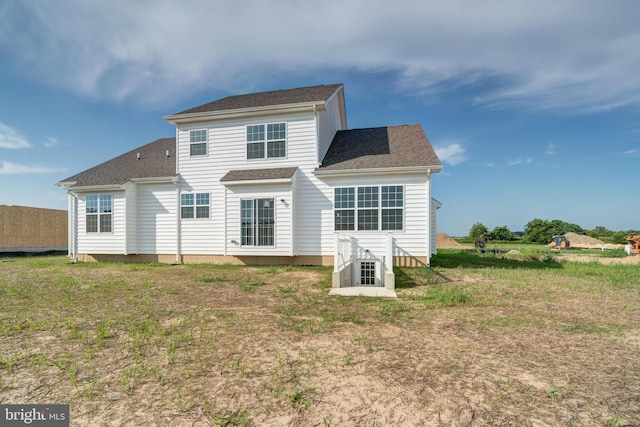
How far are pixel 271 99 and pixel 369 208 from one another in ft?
23.1

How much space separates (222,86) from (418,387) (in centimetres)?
1770

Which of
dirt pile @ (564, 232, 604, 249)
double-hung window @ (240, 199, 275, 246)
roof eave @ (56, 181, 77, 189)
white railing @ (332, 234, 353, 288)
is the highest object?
roof eave @ (56, 181, 77, 189)

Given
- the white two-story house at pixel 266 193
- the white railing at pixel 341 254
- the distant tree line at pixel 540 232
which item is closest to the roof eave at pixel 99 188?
the white two-story house at pixel 266 193

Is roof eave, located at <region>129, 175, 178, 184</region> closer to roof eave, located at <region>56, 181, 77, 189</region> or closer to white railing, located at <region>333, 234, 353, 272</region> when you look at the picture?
roof eave, located at <region>56, 181, 77, 189</region>

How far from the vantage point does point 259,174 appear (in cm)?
1257

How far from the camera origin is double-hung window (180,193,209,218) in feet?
44.8

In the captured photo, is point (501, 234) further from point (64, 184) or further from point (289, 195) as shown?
point (64, 184)

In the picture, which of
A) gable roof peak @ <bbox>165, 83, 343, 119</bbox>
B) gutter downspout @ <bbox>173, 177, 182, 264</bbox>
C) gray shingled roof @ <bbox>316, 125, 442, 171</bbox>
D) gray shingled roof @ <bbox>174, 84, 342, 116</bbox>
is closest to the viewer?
gray shingled roof @ <bbox>316, 125, 442, 171</bbox>

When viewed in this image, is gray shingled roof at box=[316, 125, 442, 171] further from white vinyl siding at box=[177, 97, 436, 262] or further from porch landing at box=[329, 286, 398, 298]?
porch landing at box=[329, 286, 398, 298]

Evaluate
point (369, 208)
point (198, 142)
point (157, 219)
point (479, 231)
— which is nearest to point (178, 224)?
point (157, 219)

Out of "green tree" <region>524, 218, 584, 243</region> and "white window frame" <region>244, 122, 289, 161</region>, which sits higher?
"white window frame" <region>244, 122, 289, 161</region>

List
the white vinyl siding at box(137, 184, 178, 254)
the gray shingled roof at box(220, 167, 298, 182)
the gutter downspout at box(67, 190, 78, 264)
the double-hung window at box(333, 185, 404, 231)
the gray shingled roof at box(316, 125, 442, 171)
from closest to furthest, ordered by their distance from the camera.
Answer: the double-hung window at box(333, 185, 404, 231)
the gray shingled roof at box(316, 125, 442, 171)
the gray shingled roof at box(220, 167, 298, 182)
the white vinyl siding at box(137, 184, 178, 254)
the gutter downspout at box(67, 190, 78, 264)

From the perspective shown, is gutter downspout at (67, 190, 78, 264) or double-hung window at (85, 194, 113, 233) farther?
gutter downspout at (67, 190, 78, 264)

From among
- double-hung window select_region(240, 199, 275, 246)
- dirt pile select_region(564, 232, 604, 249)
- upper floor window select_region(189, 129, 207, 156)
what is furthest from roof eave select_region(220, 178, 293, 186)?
dirt pile select_region(564, 232, 604, 249)
